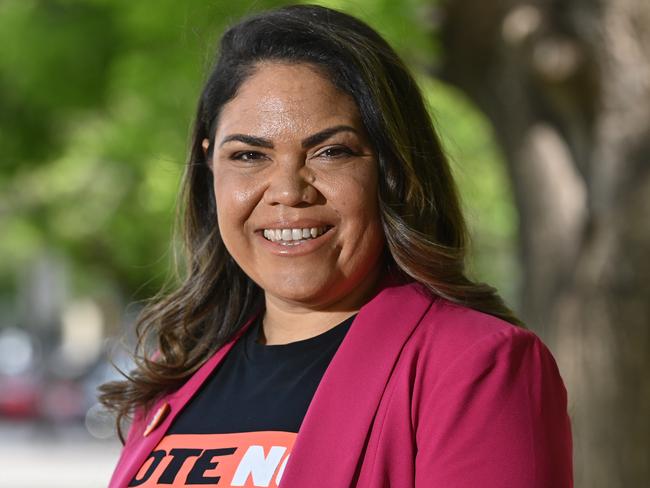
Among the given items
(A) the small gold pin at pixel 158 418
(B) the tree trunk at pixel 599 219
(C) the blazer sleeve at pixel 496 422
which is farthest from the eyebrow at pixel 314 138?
(B) the tree trunk at pixel 599 219

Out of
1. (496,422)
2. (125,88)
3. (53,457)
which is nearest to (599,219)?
(125,88)

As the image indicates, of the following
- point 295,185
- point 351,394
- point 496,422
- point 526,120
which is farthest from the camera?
point 526,120

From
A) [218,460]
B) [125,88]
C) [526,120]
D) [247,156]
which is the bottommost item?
[218,460]

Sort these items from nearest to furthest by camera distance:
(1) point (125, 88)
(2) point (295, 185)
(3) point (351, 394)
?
(3) point (351, 394)
(2) point (295, 185)
(1) point (125, 88)

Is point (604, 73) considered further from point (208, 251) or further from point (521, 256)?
point (208, 251)

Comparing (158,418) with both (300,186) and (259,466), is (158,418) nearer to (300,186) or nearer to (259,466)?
(259,466)

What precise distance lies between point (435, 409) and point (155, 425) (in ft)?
2.55

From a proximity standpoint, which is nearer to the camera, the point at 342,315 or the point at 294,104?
the point at 294,104

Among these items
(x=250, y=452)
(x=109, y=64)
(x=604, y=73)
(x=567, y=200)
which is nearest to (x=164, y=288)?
(x=250, y=452)

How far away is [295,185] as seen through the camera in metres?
2.32

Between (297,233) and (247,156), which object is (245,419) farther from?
(247,156)

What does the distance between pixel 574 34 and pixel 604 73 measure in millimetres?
265

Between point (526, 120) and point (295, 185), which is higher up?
point (526, 120)

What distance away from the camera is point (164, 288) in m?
3.03
